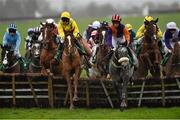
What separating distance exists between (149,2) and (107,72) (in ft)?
207

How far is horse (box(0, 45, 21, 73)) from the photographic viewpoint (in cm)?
1942

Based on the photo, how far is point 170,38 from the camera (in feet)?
64.6

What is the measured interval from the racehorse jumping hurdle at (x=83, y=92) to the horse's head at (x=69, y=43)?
3.00 feet

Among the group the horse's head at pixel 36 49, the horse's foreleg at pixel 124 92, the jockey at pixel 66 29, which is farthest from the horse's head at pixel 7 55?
the horse's foreleg at pixel 124 92

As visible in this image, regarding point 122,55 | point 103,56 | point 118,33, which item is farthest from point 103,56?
point 122,55

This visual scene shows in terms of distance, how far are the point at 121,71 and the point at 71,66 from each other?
1.58 m

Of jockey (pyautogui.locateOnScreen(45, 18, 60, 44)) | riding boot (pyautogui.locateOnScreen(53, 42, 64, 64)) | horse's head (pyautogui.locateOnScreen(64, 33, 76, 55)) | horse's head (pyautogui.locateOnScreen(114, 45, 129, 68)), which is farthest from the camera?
jockey (pyautogui.locateOnScreen(45, 18, 60, 44))

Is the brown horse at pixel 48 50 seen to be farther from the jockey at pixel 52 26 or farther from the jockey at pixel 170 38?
the jockey at pixel 170 38

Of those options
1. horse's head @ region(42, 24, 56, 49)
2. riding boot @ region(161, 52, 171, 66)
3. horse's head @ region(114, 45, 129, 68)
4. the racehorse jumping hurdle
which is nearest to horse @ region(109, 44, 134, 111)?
horse's head @ region(114, 45, 129, 68)

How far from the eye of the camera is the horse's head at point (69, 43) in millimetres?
17544

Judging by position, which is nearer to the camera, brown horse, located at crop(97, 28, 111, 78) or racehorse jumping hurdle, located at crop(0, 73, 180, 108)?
racehorse jumping hurdle, located at crop(0, 73, 180, 108)

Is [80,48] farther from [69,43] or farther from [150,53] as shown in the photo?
[150,53]

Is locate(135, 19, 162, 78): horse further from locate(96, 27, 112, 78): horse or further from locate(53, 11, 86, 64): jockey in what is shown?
locate(53, 11, 86, 64): jockey

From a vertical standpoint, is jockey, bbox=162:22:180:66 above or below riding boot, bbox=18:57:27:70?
above
